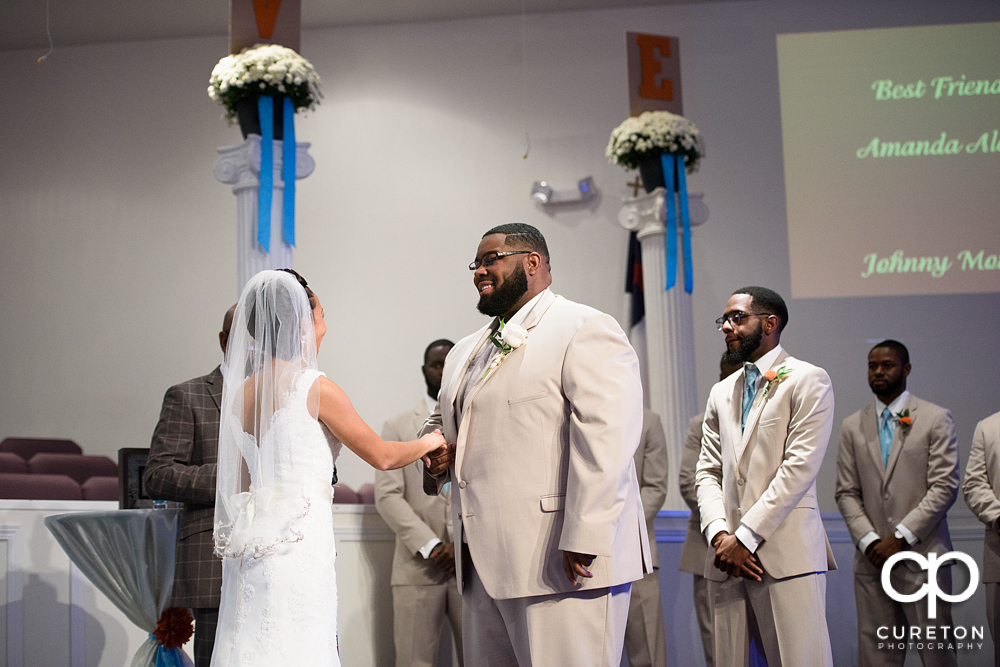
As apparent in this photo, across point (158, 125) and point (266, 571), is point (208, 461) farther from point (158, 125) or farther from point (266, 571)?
point (158, 125)

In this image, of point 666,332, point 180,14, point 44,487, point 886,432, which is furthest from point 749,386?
point 180,14

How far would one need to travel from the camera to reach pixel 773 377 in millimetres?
3250

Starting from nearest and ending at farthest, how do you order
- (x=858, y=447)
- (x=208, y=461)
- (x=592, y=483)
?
(x=592, y=483)
(x=208, y=461)
(x=858, y=447)

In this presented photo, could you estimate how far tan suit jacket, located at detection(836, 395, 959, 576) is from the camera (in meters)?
4.34

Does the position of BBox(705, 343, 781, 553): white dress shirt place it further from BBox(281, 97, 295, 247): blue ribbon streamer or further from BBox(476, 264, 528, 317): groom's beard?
BBox(281, 97, 295, 247): blue ribbon streamer

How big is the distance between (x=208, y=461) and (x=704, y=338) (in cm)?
562

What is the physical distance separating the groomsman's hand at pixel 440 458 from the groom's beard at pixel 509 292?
45 cm

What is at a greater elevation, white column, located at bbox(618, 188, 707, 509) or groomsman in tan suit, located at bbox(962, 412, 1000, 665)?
white column, located at bbox(618, 188, 707, 509)

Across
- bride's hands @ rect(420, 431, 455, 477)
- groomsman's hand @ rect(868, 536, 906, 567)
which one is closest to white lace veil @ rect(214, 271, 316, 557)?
bride's hands @ rect(420, 431, 455, 477)

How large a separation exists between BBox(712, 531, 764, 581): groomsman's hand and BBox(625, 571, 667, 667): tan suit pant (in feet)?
4.16

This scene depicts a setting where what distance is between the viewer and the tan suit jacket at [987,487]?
438cm

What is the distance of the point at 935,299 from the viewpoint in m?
7.73

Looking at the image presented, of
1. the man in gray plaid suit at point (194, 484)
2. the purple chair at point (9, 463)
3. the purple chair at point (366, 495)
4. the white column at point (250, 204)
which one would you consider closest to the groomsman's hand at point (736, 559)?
the man in gray plaid suit at point (194, 484)

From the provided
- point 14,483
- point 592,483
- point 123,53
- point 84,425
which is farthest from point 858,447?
point 123,53
